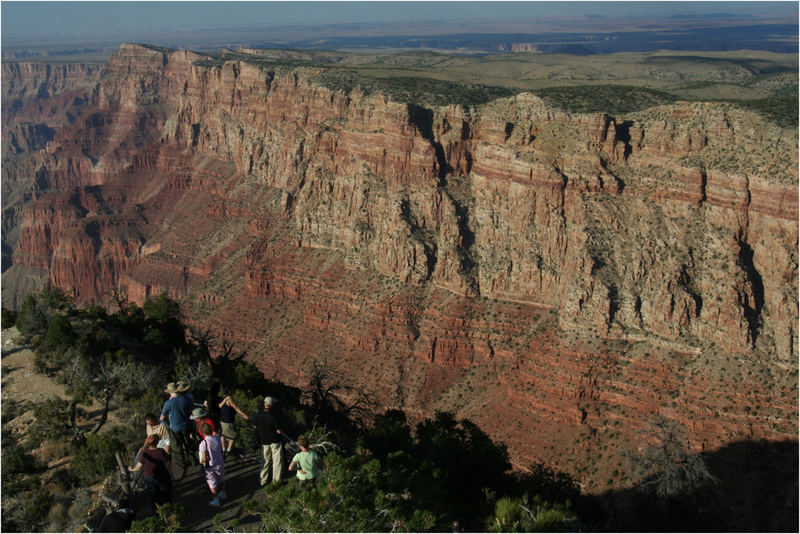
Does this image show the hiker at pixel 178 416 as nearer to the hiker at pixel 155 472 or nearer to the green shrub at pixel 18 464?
the hiker at pixel 155 472

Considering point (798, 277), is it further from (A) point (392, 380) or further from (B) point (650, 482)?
(A) point (392, 380)

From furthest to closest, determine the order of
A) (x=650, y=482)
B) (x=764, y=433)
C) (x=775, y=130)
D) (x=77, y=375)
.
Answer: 1. (x=775, y=130)
2. (x=764, y=433)
3. (x=650, y=482)
4. (x=77, y=375)

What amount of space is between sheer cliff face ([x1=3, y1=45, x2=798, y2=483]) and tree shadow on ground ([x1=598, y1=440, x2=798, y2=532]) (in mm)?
1884

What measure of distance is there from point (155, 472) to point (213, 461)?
1963 mm

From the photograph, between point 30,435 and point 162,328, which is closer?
point 30,435

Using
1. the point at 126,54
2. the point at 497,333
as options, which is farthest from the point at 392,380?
the point at 126,54

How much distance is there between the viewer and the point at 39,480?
88.7ft

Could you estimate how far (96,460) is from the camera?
26.9 meters

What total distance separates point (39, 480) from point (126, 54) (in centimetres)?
18268

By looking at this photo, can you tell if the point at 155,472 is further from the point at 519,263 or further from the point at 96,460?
the point at 519,263

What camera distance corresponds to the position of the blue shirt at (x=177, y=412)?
82.0ft

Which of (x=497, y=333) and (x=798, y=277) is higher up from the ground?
(x=798, y=277)

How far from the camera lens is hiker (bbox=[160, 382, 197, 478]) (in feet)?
82.0

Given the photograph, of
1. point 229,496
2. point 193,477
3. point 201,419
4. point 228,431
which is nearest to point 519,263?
point 228,431
